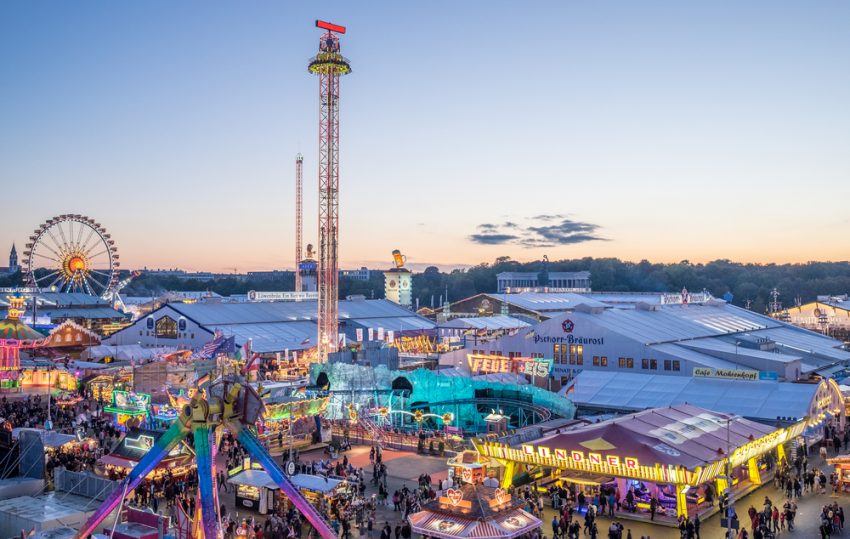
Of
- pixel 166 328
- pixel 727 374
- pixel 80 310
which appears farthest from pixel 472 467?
pixel 80 310

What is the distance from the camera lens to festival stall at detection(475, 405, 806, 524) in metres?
25.2

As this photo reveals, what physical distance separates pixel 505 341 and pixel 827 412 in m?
22.3

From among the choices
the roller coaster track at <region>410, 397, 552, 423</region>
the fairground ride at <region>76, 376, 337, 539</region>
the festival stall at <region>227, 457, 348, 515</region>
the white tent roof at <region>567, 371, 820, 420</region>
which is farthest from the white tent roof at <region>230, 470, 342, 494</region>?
the white tent roof at <region>567, 371, 820, 420</region>

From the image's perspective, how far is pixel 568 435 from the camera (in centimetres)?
2736

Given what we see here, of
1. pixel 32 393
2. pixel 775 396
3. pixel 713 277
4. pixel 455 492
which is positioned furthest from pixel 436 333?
pixel 713 277

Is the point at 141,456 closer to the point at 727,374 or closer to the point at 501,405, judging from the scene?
the point at 501,405

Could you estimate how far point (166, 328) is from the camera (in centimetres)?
7056

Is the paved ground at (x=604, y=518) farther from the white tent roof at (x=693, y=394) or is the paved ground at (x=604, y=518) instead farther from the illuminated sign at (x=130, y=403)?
the illuminated sign at (x=130, y=403)

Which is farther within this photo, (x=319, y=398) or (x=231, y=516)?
(x=319, y=398)

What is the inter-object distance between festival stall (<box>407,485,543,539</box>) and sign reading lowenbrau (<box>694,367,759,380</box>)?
21.6 meters

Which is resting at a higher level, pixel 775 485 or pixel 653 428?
pixel 653 428

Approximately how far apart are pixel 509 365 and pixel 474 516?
3015 centimetres

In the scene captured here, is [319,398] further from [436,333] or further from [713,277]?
[713,277]

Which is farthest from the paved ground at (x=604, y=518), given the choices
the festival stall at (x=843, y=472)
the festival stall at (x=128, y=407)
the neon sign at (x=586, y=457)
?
the festival stall at (x=128, y=407)
